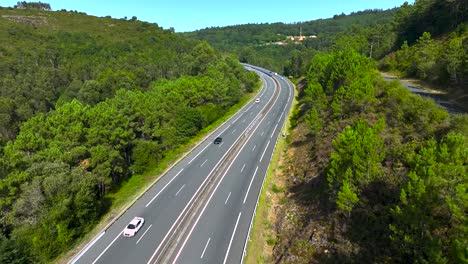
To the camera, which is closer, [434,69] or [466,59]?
[466,59]

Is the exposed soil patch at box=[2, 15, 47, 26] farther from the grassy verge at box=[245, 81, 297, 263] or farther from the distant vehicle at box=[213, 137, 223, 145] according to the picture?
the grassy verge at box=[245, 81, 297, 263]

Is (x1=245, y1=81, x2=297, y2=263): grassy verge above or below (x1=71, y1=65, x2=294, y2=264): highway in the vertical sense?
below

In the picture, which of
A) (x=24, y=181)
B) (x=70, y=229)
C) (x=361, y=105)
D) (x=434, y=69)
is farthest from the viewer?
(x=434, y=69)

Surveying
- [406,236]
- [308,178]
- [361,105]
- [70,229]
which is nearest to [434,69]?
[361,105]

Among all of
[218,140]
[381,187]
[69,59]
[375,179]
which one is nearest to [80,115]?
[218,140]

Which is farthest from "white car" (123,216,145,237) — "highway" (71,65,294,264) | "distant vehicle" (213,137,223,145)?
"distant vehicle" (213,137,223,145)

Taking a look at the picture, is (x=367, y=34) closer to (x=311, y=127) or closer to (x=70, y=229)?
(x=311, y=127)

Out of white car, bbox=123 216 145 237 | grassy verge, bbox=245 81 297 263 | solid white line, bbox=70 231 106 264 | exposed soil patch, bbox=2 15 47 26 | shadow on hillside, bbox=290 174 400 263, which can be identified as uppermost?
exposed soil patch, bbox=2 15 47 26
